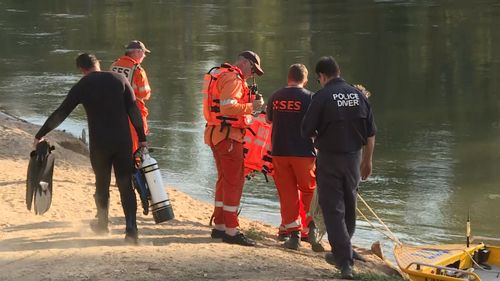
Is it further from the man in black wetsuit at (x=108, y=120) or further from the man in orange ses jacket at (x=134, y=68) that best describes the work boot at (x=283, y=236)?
the man in orange ses jacket at (x=134, y=68)

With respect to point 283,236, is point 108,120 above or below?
above

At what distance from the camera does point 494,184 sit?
13.6m

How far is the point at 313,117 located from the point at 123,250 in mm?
2071

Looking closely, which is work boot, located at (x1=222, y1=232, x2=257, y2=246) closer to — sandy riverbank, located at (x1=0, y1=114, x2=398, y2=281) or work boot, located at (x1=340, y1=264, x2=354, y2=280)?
sandy riverbank, located at (x1=0, y1=114, x2=398, y2=281)

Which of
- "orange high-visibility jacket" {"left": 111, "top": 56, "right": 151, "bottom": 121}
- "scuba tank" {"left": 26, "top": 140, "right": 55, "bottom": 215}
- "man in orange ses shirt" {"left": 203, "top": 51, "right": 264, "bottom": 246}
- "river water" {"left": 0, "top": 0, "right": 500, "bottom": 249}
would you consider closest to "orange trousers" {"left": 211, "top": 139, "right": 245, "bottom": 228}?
"man in orange ses shirt" {"left": 203, "top": 51, "right": 264, "bottom": 246}

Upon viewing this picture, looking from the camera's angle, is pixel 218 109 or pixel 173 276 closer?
pixel 173 276

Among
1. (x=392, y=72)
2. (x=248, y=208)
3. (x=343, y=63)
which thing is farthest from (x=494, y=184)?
(x=343, y=63)

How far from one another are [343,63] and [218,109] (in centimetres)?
1662

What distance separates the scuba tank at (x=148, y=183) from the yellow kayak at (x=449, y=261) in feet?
7.83

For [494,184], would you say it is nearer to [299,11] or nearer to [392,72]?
[392,72]

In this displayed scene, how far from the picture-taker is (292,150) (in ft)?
28.2

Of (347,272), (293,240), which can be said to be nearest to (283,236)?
(293,240)

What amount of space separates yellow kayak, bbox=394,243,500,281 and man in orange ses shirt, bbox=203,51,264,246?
1576 mm

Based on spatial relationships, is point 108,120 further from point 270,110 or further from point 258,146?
point 258,146
